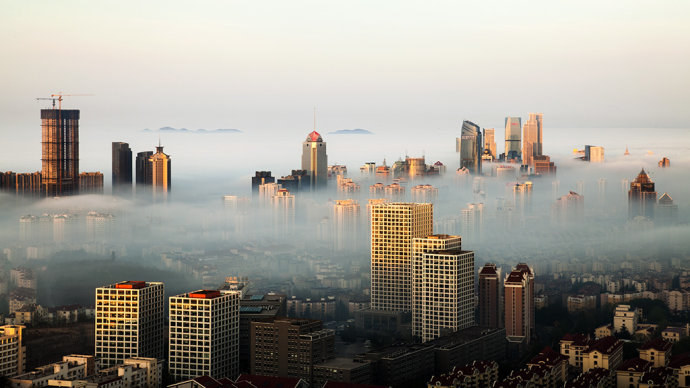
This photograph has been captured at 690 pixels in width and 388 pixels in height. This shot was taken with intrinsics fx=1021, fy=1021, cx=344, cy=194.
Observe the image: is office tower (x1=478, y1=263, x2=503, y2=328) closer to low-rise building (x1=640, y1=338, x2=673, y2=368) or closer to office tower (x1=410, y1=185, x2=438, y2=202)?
low-rise building (x1=640, y1=338, x2=673, y2=368)

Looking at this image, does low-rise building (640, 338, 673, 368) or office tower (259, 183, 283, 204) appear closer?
low-rise building (640, 338, 673, 368)

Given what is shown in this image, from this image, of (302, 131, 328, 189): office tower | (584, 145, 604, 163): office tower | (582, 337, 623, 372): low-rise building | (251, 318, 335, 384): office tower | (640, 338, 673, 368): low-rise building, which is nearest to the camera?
(251, 318, 335, 384): office tower

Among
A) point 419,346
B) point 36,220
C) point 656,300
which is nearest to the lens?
point 419,346

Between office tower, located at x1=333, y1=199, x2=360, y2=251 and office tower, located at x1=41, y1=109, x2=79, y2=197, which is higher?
office tower, located at x1=41, y1=109, x2=79, y2=197

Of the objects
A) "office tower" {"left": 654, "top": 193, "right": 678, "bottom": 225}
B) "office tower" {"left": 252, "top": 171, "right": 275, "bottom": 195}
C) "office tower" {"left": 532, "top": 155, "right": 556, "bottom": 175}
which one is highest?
"office tower" {"left": 532, "top": 155, "right": 556, "bottom": 175}

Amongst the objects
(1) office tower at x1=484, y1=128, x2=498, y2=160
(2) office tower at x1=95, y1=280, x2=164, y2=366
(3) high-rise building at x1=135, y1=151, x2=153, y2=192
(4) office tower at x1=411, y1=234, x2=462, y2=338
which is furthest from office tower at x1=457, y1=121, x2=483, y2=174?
(2) office tower at x1=95, y1=280, x2=164, y2=366

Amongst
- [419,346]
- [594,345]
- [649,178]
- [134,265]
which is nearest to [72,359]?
[419,346]

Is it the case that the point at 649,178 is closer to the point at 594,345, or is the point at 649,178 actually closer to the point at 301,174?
the point at 301,174
